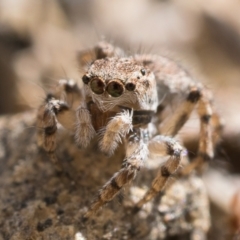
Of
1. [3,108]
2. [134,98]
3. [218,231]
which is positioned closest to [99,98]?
[134,98]

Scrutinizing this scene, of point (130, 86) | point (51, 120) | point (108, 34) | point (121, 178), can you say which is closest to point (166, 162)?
point (121, 178)

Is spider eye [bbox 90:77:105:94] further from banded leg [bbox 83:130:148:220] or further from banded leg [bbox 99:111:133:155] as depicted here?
banded leg [bbox 83:130:148:220]

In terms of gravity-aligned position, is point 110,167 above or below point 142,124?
below

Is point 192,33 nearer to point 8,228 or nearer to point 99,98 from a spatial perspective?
point 99,98

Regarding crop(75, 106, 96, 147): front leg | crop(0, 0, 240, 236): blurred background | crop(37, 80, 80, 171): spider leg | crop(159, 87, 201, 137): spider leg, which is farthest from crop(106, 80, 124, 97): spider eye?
crop(0, 0, 240, 236): blurred background

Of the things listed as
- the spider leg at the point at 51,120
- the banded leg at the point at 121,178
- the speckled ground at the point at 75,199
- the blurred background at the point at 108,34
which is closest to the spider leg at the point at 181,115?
the speckled ground at the point at 75,199

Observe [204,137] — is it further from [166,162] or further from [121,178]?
[121,178]
